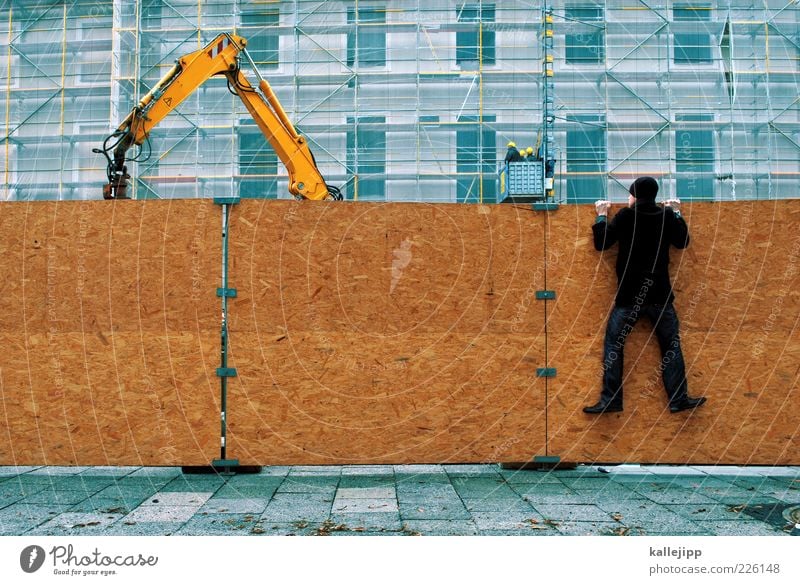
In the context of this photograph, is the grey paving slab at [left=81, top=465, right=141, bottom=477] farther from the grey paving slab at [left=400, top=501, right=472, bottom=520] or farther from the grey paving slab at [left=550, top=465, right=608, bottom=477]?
the grey paving slab at [left=550, top=465, right=608, bottom=477]

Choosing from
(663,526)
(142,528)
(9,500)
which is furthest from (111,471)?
(663,526)

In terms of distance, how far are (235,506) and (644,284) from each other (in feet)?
11.9

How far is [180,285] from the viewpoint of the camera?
645 cm

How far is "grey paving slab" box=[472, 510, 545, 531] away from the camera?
15.9ft

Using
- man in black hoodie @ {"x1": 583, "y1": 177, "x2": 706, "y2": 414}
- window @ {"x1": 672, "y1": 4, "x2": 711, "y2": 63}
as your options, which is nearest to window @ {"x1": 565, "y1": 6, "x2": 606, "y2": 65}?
window @ {"x1": 672, "y1": 4, "x2": 711, "y2": 63}

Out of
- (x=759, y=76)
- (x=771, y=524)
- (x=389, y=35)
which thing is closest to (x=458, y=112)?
(x=389, y=35)

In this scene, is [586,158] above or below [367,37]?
below

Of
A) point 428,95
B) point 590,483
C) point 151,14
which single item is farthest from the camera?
point 151,14

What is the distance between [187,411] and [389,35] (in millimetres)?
14833

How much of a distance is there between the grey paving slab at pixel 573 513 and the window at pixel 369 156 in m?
13.7

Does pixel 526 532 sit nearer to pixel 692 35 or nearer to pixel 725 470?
pixel 725 470

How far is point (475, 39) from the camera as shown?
19.2m

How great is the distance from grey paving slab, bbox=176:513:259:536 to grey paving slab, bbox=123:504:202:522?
12 cm

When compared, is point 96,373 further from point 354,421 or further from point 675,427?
point 675,427
